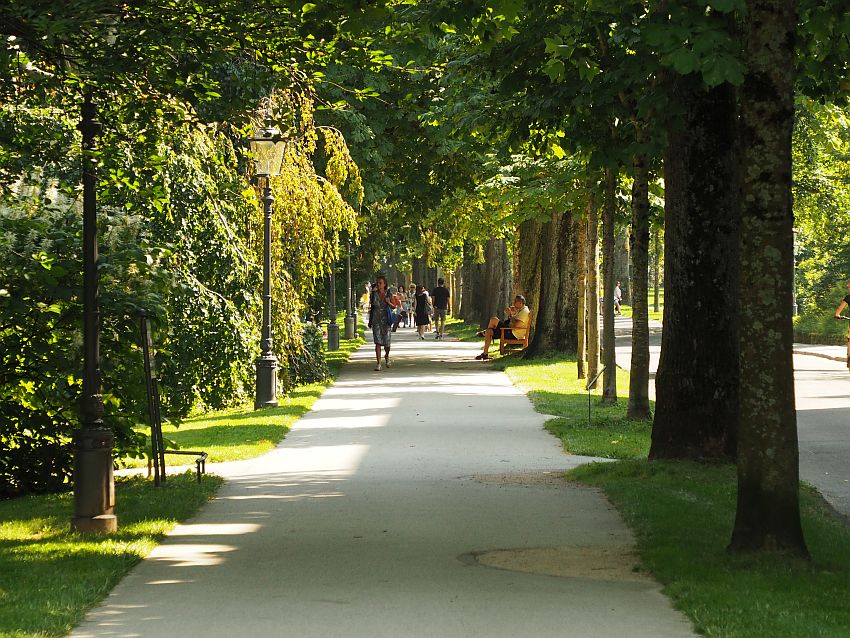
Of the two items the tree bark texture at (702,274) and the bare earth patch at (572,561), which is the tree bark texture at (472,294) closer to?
the tree bark texture at (702,274)

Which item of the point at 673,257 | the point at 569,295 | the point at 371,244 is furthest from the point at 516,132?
the point at 371,244

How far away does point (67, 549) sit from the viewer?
900 cm

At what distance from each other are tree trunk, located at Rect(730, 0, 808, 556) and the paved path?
11.5 feet

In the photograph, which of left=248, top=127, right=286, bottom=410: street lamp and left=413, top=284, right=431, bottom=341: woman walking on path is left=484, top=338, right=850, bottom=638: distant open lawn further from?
left=413, top=284, right=431, bottom=341: woman walking on path

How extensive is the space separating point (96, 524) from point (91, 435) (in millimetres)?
616

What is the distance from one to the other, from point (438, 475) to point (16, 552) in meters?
4.87

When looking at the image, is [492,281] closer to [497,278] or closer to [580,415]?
[497,278]

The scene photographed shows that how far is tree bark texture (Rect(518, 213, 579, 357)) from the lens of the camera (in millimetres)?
31000

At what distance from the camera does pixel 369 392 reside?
23688mm

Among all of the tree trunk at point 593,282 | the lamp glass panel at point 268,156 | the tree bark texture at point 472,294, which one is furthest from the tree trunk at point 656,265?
the lamp glass panel at point 268,156

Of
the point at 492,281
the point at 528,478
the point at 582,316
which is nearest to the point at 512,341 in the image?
the point at 582,316

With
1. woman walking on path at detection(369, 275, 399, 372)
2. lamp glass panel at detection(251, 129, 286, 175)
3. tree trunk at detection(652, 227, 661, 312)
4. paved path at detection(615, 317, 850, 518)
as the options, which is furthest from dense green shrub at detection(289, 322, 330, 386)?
tree trunk at detection(652, 227, 661, 312)

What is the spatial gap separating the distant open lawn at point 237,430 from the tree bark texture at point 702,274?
459 centimetres

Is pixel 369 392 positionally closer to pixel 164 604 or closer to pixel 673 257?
pixel 673 257
